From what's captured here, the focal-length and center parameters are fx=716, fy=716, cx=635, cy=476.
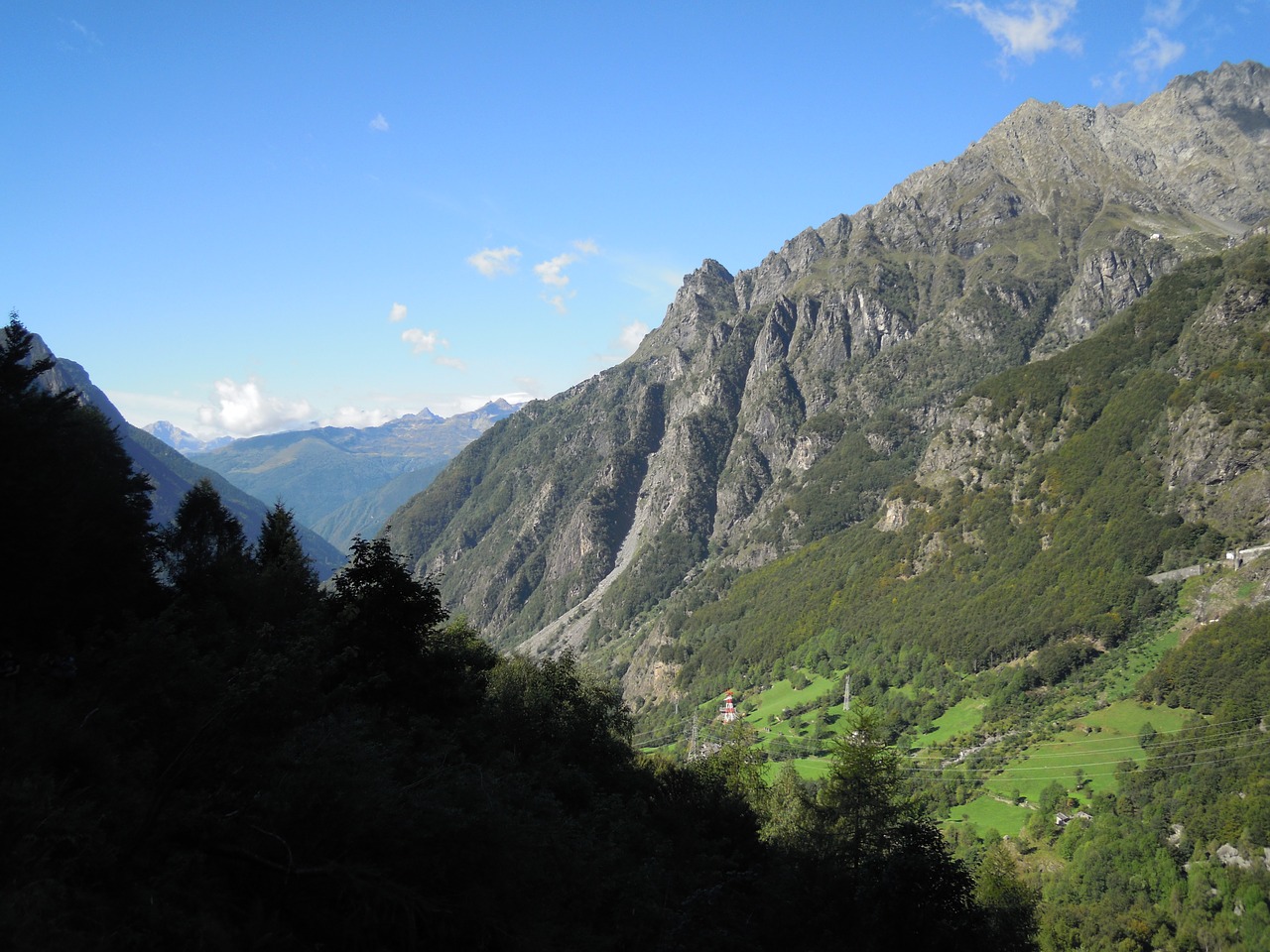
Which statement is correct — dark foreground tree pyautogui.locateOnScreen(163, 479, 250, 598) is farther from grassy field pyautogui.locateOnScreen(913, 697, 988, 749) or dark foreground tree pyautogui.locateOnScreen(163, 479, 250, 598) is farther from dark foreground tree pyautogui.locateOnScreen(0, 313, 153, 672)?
grassy field pyautogui.locateOnScreen(913, 697, 988, 749)

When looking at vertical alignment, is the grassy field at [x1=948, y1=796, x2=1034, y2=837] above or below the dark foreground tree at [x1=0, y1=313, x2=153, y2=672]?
below

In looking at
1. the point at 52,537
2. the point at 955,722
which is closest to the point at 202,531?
the point at 52,537

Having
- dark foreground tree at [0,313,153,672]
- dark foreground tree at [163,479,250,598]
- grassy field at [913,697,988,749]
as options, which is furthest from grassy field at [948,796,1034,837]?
dark foreground tree at [0,313,153,672]

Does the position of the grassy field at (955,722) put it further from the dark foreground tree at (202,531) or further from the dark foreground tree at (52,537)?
the dark foreground tree at (52,537)

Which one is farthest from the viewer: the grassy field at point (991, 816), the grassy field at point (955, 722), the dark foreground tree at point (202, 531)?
the grassy field at point (955, 722)

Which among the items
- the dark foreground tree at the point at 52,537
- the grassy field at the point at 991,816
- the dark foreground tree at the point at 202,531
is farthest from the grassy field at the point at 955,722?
the dark foreground tree at the point at 52,537

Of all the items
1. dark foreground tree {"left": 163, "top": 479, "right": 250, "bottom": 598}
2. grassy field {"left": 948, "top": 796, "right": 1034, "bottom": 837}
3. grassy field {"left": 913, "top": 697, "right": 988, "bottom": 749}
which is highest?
dark foreground tree {"left": 163, "top": 479, "right": 250, "bottom": 598}

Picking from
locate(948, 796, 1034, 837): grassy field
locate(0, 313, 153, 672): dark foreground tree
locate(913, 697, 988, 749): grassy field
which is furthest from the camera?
locate(913, 697, 988, 749): grassy field

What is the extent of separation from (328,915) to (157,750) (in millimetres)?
4908

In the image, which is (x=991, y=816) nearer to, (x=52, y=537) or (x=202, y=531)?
(x=202, y=531)

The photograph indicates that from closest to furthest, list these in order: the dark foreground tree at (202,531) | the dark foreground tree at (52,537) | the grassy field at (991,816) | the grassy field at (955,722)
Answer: the dark foreground tree at (52,537) → the dark foreground tree at (202,531) → the grassy field at (991,816) → the grassy field at (955,722)

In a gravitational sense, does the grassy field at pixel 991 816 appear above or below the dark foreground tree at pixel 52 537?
below

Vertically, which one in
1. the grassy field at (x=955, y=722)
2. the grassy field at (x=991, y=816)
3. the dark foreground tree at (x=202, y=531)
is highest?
the dark foreground tree at (x=202, y=531)

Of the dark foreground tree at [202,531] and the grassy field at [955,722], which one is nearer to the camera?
the dark foreground tree at [202,531]
